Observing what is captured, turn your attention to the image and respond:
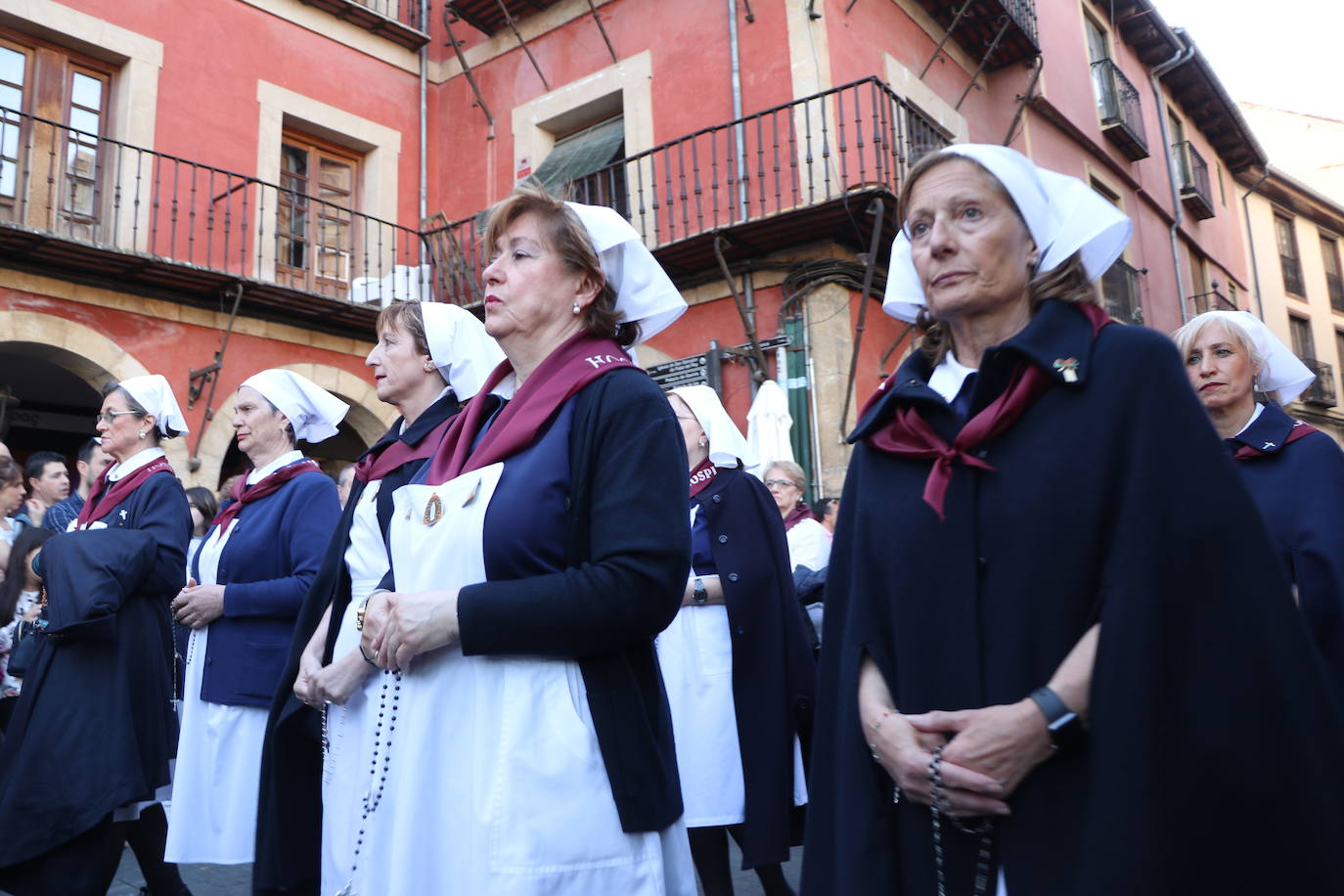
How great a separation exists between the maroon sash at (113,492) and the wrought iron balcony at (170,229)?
6370 mm

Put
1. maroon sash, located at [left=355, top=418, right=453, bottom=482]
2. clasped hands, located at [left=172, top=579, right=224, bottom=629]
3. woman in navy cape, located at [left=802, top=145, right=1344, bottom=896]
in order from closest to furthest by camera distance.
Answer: woman in navy cape, located at [left=802, top=145, right=1344, bottom=896]
maroon sash, located at [left=355, top=418, right=453, bottom=482]
clasped hands, located at [left=172, top=579, right=224, bottom=629]

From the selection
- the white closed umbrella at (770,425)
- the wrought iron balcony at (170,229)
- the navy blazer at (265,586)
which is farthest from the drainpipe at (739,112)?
the navy blazer at (265,586)

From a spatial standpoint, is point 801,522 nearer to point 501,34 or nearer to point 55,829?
point 55,829

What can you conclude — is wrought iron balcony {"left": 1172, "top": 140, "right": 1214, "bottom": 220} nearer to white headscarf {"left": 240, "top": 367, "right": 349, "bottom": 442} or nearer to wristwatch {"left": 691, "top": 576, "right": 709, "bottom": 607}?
wristwatch {"left": 691, "top": 576, "right": 709, "bottom": 607}

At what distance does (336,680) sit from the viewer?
7.29 feet

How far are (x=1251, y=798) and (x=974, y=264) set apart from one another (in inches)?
36.7

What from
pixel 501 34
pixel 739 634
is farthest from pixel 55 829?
pixel 501 34

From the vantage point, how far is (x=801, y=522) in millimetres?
6082

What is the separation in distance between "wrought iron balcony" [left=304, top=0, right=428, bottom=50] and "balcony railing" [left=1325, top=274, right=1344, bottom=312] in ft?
78.4

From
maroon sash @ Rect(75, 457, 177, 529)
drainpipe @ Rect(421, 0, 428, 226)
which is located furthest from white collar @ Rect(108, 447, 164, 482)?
drainpipe @ Rect(421, 0, 428, 226)

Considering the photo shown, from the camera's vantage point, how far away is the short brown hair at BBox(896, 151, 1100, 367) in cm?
176

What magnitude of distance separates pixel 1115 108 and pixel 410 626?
17425 millimetres

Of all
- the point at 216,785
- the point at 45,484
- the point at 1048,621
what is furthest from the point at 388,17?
the point at 1048,621

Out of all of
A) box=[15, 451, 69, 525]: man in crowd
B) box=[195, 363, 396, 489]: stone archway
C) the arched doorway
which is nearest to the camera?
box=[15, 451, 69, 525]: man in crowd
